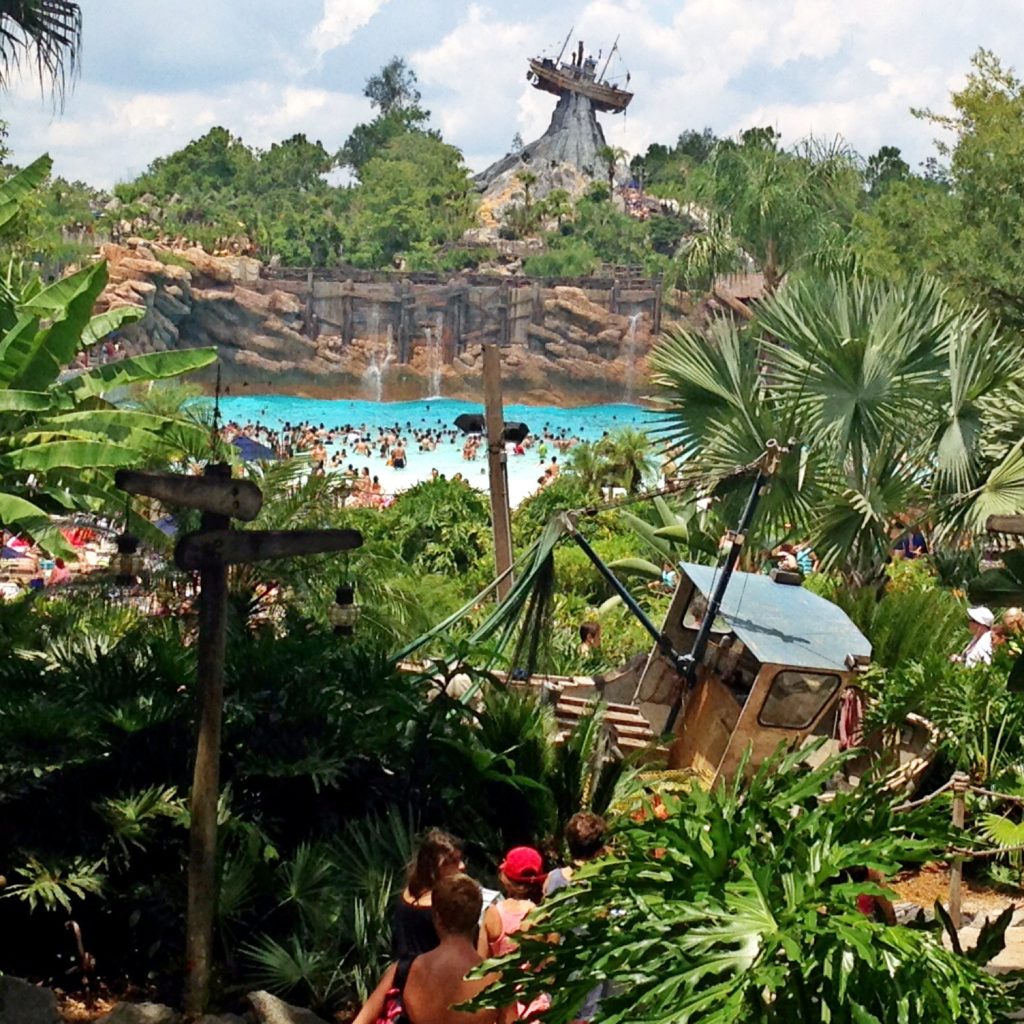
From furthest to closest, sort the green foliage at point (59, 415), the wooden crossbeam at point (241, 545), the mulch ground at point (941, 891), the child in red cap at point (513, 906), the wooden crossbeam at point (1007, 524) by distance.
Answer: the green foliage at point (59, 415), the mulch ground at point (941, 891), the wooden crossbeam at point (241, 545), the child in red cap at point (513, 906), the wooden crossbeam at point (1007, 524)

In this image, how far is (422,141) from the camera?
103938 millimetres

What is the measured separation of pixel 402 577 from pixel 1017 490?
5667 mm

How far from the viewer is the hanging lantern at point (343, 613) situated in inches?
335

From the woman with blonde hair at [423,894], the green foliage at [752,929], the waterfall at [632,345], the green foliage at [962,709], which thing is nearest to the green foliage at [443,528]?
the green foliage at [962,709]

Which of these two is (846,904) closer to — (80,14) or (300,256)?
(80,14)

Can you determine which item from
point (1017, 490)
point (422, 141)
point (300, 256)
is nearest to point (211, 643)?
point (1017, 490)

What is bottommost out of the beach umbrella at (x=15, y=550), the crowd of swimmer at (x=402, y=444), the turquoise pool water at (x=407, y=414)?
the turquoise pool water at (x=407, y=414)

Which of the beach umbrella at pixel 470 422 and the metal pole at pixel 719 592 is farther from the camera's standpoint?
the beach umbrella at pixel 470 422

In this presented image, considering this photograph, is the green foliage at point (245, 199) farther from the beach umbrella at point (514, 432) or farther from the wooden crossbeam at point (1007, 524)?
the wooden crossbeam at point (1007, 524)

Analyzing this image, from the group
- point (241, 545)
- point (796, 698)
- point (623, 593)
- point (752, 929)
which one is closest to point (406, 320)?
point (623, 593)

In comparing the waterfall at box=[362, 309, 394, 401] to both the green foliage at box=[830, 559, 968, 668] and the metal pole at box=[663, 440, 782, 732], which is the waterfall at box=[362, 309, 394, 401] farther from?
the metal pole at box=[663, 440, 782, 732]

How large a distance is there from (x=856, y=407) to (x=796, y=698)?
306 centimetres

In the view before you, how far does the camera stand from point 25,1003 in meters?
5.73

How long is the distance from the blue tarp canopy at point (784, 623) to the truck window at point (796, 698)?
8 cm
